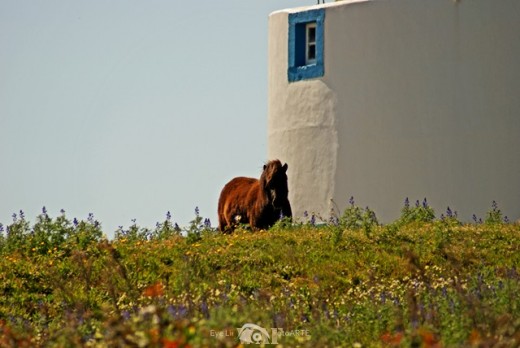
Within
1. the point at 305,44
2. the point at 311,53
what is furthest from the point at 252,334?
the point at 305,44

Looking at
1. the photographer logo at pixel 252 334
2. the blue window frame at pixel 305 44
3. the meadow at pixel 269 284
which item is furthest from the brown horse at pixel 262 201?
the photographer logo at pixel 252 334

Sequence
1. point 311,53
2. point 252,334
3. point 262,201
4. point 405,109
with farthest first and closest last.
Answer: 1. point 311,53
2. point 405,109
3. point 262,201
4. point 252,334

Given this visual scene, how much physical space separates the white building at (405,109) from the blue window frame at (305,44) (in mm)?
27

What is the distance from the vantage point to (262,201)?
2102 cm

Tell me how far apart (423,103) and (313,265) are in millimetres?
7961

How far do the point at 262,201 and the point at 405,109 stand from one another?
314 cm

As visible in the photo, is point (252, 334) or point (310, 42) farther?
point (310, 42)

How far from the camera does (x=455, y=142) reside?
22.4 m

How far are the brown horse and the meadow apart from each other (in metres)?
1.57

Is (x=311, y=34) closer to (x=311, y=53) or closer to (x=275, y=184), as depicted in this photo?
(x=311, y=53)

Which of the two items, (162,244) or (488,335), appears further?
(162,244)

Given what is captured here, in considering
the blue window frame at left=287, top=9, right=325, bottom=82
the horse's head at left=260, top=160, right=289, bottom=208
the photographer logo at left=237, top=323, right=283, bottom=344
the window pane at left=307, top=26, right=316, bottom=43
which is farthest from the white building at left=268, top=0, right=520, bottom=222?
the photographer logo at left=237, top=323, right=283, bottom=344

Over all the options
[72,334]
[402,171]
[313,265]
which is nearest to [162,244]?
[313,265]

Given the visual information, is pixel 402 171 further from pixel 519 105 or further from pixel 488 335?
pixel 488 335
